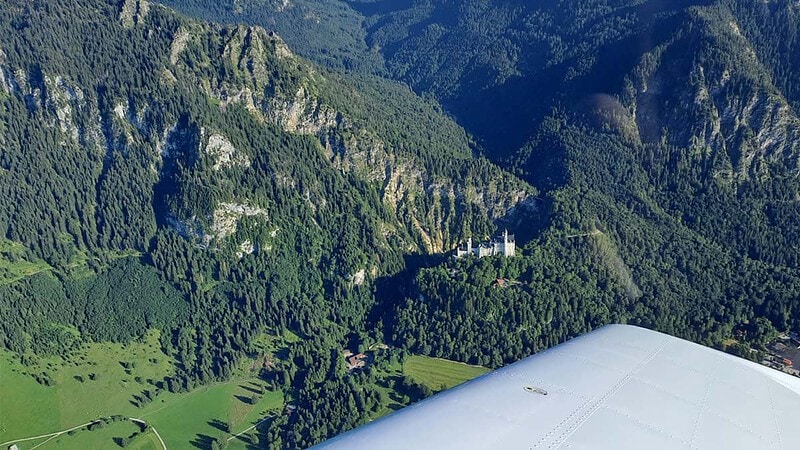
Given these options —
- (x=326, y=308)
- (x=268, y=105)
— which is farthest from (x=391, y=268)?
(x=268, y=105)

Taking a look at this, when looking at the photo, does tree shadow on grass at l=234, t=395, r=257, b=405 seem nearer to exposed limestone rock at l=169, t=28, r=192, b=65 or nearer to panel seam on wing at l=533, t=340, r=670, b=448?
panel seam on wing at l=533, t=340, r=670, b=448

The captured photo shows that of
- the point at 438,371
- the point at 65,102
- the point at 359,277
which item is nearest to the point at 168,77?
the point at 65,102

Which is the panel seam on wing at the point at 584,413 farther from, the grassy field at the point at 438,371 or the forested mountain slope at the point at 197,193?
the forested mountain slope at the point at 197,193

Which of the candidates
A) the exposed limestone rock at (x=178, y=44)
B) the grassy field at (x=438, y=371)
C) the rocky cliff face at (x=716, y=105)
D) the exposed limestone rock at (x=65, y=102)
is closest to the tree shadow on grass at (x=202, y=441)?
the grassy field at (x=438, y=371)

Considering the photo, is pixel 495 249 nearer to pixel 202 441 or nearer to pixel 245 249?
pixel 245 249

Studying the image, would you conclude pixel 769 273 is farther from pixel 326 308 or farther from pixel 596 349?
pixel 596 349

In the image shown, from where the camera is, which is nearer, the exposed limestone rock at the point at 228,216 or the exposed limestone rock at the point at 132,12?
the exposed limestone rock at the point at 228,216
